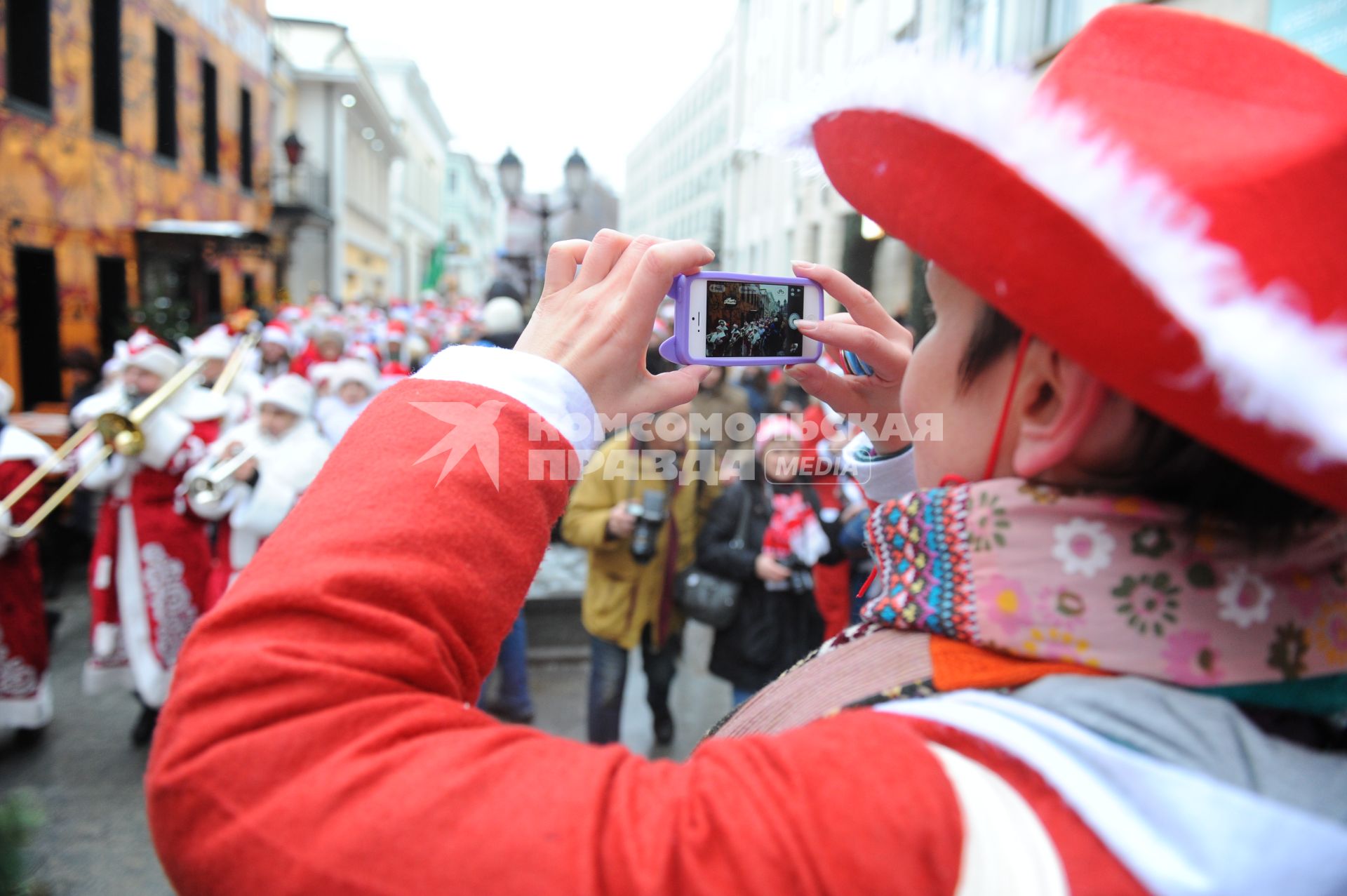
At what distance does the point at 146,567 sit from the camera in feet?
13.8

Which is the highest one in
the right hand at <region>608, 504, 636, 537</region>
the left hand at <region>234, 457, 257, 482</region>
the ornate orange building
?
the ornate orange building

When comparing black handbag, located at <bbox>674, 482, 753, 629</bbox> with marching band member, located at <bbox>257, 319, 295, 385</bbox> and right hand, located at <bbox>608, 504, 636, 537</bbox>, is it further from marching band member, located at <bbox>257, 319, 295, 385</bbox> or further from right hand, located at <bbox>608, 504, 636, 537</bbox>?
marching band member, located at <bbox>257, 319, 295, 385</bbox>

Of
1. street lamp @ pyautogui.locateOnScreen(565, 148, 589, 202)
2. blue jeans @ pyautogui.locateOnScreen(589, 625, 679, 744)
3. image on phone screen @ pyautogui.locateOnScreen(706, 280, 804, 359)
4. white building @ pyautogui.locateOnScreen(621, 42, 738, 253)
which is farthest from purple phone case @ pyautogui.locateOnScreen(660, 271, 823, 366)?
white building @ pyautogui.locateOnScreen(621, 42, 738, 253)

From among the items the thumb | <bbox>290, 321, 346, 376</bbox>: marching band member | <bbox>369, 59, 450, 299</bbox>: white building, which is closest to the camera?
the thumb

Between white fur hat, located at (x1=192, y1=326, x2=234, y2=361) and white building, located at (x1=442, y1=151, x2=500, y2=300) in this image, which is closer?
white fur hat, located at (x1=192, y1=326, x2=234, y2=361)

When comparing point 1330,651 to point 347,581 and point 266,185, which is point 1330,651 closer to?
point 347,581

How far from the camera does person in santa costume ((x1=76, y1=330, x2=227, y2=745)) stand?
4.16 metres

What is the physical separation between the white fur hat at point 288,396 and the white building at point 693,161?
27090 mm

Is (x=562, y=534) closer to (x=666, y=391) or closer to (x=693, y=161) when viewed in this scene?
(x=666, y=391)

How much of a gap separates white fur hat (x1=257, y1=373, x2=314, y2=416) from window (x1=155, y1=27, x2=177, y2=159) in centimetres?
1159

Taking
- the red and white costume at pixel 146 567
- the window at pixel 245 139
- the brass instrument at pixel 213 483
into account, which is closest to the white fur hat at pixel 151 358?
the red and white costume at pixel 146 567

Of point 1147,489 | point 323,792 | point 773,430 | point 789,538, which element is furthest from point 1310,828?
point 773,430

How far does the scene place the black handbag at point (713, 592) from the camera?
3.71 m

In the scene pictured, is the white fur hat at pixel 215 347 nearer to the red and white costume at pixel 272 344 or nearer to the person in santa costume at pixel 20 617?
the red and white costume at pixel 272 344
